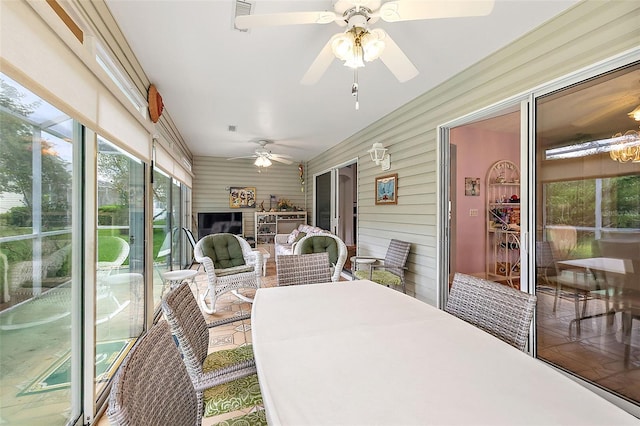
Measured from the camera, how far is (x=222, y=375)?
125 centimetres

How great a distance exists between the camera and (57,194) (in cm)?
153

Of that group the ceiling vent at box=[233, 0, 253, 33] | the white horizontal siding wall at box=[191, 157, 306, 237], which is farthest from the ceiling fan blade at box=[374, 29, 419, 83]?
the white horizontal siding wall at box=[191, 157, 306, 237]

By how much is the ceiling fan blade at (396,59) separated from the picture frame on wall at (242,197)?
19.2 ft

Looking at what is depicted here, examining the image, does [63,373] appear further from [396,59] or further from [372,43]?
[396,59]

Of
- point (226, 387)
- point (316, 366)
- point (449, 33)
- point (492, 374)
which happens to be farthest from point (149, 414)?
point (449, 33)

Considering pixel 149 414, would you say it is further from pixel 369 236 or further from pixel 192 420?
pixel 369 236

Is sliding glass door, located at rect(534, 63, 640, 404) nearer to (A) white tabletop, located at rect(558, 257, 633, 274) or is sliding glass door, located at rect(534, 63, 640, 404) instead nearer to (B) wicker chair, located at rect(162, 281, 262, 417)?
(A) white tabletop, located at rect(558, 257, 633, 274)

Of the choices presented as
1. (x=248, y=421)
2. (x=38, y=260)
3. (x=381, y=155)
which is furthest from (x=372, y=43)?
(x=381, y=155)

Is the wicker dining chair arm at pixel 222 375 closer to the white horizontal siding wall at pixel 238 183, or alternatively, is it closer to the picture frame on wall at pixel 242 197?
the white horizontal siding wall at pixel 238 183

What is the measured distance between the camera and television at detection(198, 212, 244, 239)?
22.3ft

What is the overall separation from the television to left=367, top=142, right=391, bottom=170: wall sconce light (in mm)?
4321

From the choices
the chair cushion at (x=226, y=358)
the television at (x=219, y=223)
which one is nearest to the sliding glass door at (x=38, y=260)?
the chair cushion at (x=226, y=358)

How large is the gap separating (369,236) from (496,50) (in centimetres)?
300

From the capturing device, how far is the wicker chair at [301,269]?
7.34 ft
